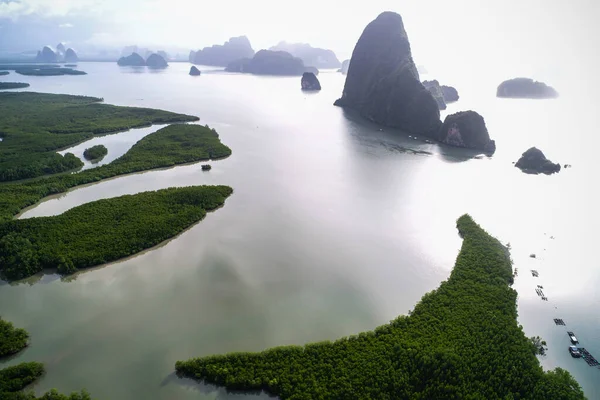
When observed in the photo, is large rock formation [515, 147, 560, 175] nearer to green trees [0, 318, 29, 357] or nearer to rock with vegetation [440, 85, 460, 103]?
green trees [0, 318, 29, 357]

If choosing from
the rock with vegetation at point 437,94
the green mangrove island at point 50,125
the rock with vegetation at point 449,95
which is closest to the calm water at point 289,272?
the green mangrove island at point 50,125

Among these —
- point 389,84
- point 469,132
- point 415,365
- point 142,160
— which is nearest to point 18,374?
point 415,365

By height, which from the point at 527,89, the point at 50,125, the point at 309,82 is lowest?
the point at 50,125

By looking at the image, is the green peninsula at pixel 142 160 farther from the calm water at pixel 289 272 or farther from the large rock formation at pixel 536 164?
the large rock formation at pixel 536 164

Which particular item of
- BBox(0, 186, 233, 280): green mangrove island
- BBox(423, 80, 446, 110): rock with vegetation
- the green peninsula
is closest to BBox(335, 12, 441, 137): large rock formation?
BBox(423, 80, 446, 110): rock with vegetation

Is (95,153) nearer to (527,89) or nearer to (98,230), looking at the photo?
(98,230)

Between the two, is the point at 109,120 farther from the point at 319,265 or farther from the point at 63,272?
the point at 319,265
